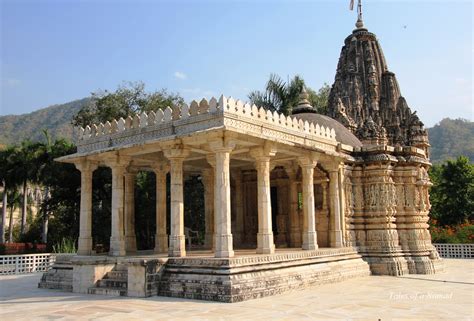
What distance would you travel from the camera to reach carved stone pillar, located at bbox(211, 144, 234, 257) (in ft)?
37.9

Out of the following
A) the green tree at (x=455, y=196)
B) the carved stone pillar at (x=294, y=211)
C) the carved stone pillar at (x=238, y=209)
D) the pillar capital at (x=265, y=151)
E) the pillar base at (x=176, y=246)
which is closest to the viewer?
the pillar base at (x=176, y=246)

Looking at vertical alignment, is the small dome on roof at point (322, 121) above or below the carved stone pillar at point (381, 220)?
above

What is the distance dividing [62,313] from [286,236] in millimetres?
10857

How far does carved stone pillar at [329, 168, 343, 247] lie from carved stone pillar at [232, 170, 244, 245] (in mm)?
4208

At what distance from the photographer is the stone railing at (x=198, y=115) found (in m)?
12.0

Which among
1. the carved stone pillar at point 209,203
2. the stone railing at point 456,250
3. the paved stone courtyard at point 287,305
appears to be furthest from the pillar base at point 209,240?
the stone railing at point 456,250

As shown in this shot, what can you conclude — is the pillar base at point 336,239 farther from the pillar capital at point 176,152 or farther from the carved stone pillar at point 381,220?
the pillar capital at point 176,152

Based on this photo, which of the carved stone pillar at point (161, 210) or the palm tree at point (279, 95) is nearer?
the carved stone pillar at point (161, 210)

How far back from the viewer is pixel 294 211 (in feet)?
58.1

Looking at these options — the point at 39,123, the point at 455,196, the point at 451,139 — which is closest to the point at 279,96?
the point at 455,196

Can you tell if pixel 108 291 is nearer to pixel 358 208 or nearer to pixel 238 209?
pixel 238 209

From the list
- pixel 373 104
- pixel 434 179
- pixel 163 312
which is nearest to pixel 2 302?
pixel 163 312

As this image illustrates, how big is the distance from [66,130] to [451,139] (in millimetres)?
85339

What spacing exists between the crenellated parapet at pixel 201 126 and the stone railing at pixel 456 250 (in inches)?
539
